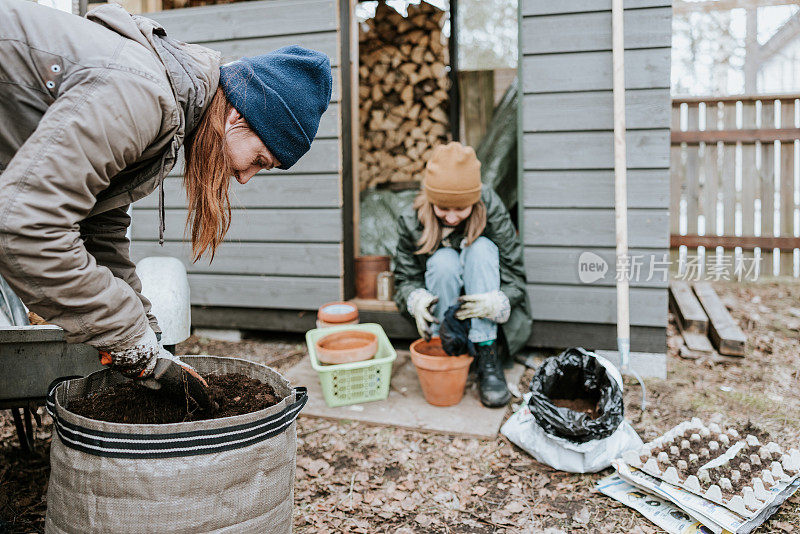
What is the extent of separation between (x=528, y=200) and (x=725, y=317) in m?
1.64

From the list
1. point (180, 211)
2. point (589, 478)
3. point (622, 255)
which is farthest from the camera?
point (180, 211)

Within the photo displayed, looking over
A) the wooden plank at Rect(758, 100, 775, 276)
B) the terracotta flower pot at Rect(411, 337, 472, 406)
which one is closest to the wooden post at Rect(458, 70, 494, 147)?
the terracotta flower pot at Rect(411, 337, 472, 406)

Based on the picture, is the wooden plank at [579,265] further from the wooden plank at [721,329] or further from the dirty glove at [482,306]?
the wooden plank at [721,329]

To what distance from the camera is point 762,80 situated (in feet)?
32.2

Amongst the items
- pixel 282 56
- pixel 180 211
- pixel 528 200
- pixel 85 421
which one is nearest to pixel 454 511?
pixel 85 421

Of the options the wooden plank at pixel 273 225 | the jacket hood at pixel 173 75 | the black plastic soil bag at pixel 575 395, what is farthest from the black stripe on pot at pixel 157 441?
the wooden plank at pixel 273 225

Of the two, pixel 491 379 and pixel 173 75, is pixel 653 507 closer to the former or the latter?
pixel 491 379

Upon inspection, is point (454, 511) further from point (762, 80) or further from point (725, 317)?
point (762, 80)

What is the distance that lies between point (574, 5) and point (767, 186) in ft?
10.1

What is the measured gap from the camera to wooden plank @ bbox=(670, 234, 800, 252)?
5.00 m

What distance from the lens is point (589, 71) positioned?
3094mm

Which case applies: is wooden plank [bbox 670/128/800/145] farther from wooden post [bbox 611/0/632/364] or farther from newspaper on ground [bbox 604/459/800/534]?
newspaper on ground [bbox 604/459/800/534]

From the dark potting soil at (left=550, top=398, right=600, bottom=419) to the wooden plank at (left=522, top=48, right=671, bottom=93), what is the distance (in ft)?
5.34

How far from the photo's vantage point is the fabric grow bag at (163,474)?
1189 mm
